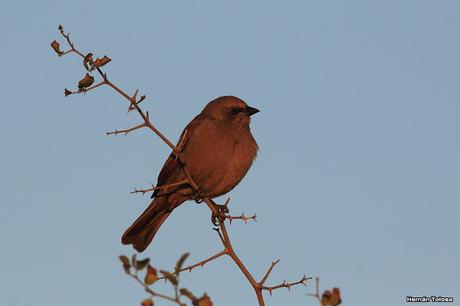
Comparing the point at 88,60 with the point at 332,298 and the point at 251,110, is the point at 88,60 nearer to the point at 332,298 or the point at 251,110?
the point at 332,298

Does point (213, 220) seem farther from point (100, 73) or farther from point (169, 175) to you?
point (100, 73)

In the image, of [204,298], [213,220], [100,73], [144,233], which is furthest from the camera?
[144,233]

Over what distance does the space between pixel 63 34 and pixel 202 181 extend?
3.48 metres

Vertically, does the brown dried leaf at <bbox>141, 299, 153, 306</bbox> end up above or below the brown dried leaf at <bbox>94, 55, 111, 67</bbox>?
below

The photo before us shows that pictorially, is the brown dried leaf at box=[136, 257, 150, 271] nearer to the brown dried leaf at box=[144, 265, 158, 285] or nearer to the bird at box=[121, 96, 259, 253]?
the brown dried leaf at box=[144, 265, 158, 285]

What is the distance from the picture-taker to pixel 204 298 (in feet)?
6.63

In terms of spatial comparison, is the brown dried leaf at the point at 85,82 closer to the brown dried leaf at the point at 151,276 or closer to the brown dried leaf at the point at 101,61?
the brown dried leaf at the point at 101,61

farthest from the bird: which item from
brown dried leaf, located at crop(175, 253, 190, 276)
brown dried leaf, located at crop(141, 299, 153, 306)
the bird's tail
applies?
brown dried leaf, located at crop(141, 299, 153, 306)

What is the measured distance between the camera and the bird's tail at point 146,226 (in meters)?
7.33

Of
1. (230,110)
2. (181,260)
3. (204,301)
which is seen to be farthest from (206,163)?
(204,301)

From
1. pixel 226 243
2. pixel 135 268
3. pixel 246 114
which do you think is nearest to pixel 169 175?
pixel 246 114

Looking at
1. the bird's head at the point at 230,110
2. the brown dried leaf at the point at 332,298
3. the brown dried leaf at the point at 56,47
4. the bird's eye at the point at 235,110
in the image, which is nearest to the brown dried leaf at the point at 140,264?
the brown dried leaf at the point at 332,298

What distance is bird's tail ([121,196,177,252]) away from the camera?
289 inches

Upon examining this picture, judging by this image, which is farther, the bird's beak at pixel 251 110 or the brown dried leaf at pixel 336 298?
the bird's beak at pixel 251 110
